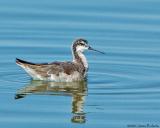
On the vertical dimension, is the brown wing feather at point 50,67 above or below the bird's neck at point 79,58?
below

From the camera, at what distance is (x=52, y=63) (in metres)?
20.8

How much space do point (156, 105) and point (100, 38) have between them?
20.3 feet

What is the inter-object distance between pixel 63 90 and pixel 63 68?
1209 mm

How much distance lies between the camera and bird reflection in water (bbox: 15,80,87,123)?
18.4 meters

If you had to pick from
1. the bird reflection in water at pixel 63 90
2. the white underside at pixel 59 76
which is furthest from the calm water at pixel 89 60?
the white underside at pixel 59 76

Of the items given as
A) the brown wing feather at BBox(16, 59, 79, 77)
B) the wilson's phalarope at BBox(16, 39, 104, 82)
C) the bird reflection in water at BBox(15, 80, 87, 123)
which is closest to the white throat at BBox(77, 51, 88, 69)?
the wilson's phalarope at BBox(16, 39, 104, 82)

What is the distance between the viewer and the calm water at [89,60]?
17.3m

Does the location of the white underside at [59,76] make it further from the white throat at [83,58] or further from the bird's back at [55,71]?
the white throat at [83,58]

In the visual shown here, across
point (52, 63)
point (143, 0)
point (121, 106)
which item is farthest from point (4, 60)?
point (143, 0)

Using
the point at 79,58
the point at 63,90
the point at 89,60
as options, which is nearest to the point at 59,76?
the point at 63,90

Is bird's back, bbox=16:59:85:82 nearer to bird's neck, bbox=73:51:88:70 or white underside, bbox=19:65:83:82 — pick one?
white underside, bbox=19:65:83:82

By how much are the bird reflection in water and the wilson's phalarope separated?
0.19 meters

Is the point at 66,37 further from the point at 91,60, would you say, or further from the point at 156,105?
the point at 156,105

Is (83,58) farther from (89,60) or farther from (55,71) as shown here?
(55,71)
